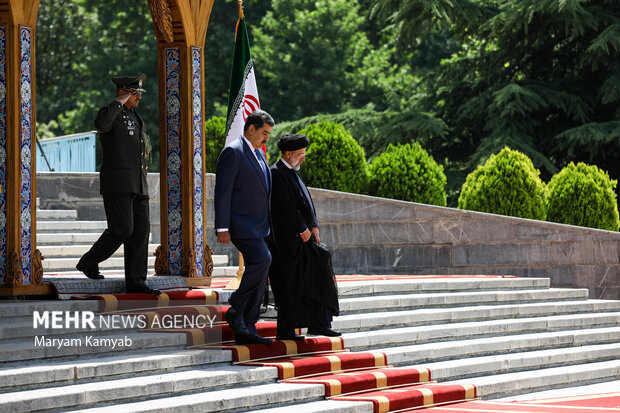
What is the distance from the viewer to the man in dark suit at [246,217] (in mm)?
8742

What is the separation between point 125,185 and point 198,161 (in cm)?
179

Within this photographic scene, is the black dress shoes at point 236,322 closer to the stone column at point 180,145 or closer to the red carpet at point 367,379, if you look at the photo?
the red carpet at point 367,379

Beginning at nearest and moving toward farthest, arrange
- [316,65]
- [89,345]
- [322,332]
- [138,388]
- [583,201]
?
[138,388] → [89,345] → [322,332] → [583,201] → [316,65]

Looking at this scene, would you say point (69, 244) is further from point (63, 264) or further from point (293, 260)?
point (293, 260)

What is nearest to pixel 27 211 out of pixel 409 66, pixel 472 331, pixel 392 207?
pixel 472 331

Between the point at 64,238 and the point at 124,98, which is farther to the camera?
the point at 64,238

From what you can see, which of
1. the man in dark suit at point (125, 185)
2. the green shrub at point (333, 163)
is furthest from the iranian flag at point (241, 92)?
the green shrub at point (333, 163)

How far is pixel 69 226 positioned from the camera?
46.4 feet

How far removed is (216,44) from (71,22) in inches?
312

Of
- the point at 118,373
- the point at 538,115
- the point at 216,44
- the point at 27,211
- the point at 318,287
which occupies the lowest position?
the point at 118,373

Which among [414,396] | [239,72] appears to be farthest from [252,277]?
[239,72]

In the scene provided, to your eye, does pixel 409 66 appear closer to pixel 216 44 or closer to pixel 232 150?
pixel 216 44

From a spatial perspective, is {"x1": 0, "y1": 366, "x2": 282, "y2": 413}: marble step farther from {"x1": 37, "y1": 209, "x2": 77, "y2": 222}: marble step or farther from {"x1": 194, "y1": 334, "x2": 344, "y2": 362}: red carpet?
{"x1": 37, "y1": 209, "x2": 77, "y2": 222}: marble step

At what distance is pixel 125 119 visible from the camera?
10242 mm
